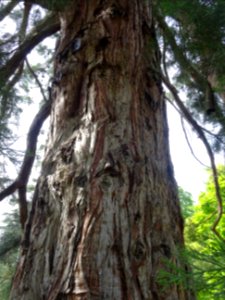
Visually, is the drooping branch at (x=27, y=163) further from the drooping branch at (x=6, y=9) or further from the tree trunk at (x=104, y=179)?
the drooping branch at (x=6, y=9)

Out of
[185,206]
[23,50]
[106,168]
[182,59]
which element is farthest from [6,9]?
[185,206]

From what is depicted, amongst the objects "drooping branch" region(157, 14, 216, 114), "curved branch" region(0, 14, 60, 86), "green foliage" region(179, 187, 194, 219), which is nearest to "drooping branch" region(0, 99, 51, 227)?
"curved branch" region(0, 14, 60, 86)

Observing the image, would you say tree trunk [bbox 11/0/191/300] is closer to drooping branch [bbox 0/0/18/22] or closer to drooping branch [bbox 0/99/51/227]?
drooping branch [bbox 0/99/51/227]

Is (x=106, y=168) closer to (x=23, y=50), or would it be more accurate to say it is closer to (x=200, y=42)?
(x=200, y=42)

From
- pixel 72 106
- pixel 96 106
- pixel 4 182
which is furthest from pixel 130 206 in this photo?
pixel 4 182

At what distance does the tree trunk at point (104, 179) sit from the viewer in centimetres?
147

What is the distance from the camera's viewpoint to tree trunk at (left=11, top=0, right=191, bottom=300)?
147 centimetres

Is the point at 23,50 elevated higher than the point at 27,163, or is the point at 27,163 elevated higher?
the point at 23,50

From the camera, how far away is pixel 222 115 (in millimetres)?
3223

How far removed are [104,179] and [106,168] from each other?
0.06m

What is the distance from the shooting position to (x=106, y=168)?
175 centimetres

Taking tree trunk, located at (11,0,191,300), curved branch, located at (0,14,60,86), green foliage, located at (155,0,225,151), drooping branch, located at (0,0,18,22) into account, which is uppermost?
drooping branch, located at (0,0,18,22)

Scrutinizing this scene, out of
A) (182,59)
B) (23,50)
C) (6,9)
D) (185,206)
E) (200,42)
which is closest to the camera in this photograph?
(200,42)

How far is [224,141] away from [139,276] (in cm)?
174
